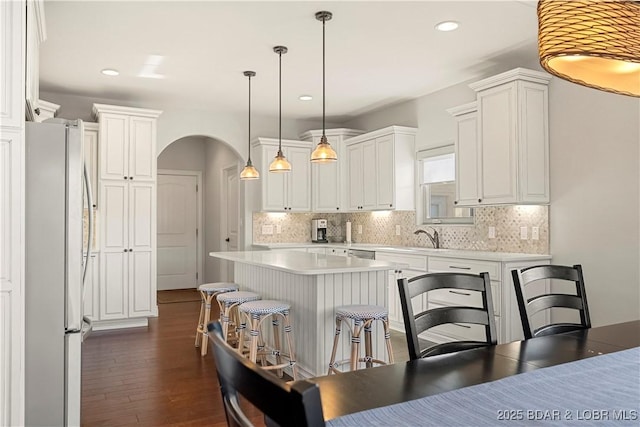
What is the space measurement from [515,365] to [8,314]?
77.6 inches

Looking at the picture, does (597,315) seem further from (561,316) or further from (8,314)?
(8,314)

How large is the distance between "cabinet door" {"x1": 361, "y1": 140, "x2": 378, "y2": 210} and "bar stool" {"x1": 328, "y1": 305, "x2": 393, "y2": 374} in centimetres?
302

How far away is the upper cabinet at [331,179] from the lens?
688 centimetres

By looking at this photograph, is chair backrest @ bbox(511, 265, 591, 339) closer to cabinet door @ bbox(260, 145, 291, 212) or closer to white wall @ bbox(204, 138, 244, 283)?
cabinet door @ bbox(260, 145, 291, 212)

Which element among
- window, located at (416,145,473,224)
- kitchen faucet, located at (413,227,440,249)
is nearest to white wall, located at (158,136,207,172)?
window, located at (416,145,473,224)

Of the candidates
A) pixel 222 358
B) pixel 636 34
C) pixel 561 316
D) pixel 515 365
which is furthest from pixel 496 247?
pixel 222 358

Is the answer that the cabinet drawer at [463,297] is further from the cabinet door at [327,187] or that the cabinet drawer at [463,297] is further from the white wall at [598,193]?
the cabinet door at [327,187]

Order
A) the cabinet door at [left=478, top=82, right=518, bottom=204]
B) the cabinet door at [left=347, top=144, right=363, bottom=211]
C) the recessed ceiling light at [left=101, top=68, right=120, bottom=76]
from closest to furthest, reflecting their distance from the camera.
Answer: the cabinet door at [left=478, top=82, right=518, bottom=204] → the recessed ceiling light at [left=101, top=68, right=120, bottom=76] → the cabinet door at [left=347, top=144, right=363, bottom=211]

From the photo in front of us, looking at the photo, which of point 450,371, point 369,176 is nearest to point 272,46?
point 369,176

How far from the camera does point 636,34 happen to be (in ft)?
3.88

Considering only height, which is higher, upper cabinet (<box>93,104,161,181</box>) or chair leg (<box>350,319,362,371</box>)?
upper cabinet (<box>93,104,161,181</box>)

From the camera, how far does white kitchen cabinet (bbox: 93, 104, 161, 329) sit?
5.55 metres

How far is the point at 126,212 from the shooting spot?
224 inches

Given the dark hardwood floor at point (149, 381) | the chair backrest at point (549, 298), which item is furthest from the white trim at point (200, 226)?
the chair backrest at point (549, 298)
